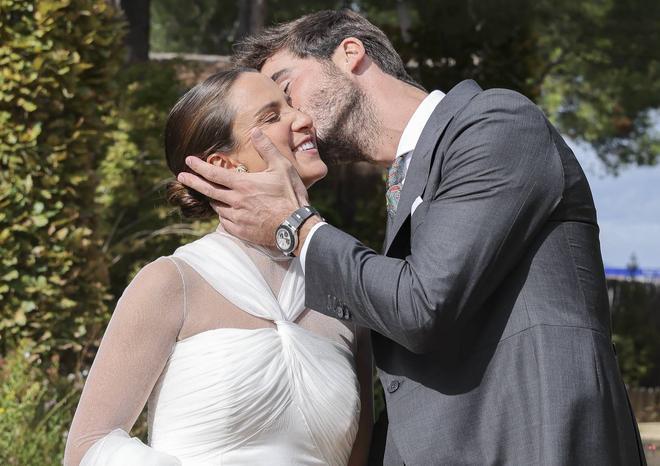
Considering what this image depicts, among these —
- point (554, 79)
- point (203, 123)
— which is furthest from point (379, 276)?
point (554, 79)

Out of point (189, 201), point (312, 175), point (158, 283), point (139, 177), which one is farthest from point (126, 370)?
point (139, 177)

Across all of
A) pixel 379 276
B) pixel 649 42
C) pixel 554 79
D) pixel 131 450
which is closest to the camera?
pixel 379 276

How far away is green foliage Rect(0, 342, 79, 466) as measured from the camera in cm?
559

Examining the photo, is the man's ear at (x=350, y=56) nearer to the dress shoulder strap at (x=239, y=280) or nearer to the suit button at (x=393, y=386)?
the dress shoulder strap at (x=239, y=280)

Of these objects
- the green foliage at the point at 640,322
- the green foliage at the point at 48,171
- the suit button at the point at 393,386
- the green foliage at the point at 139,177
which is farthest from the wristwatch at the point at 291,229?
the green foliage at the point at 640,322

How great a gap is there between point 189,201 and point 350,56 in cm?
76

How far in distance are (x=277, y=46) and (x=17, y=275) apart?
397 cm

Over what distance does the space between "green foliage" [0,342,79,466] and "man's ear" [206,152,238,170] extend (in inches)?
123

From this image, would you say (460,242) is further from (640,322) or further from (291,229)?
(640,322)

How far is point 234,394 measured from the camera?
109 inches

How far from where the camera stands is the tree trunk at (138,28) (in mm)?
15508

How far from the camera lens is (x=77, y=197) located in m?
7.19

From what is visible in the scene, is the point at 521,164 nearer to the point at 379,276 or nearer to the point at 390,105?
the point at 379,276

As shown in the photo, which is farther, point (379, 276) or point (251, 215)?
point (251, 215)
